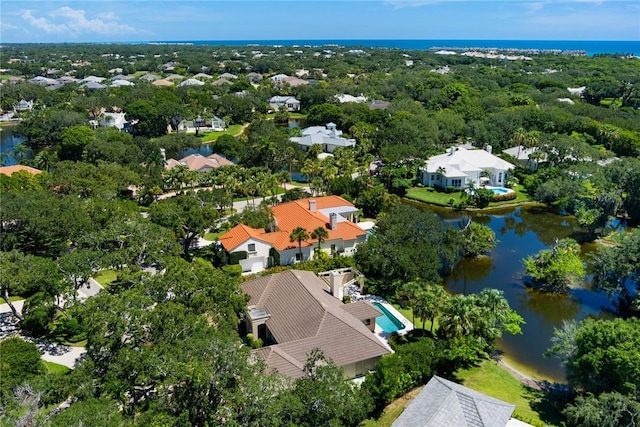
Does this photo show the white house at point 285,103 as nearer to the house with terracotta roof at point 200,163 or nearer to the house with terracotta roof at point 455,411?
the house with terracotta roof at point 200,163

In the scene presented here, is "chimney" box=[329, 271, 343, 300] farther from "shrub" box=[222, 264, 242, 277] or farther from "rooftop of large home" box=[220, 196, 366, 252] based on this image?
"rooftop of large home" box=[220, 196, 366, 252]

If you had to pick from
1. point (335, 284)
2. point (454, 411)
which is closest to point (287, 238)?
point (335, 284)

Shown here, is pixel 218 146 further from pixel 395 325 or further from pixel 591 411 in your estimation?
pixel 591 411

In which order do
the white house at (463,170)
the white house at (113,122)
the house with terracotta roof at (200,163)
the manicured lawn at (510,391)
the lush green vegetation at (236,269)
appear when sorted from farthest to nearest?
the white house at (113,122)
the house with terracotta roof at (200,163)
the white house at (463,170)
the manicured lawn at (510,391)
the lush green vegetation at (236,269)

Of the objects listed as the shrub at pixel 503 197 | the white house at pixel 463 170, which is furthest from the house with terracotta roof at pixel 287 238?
the shrub at pixel 503 197

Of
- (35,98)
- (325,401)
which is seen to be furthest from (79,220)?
(35,98)
